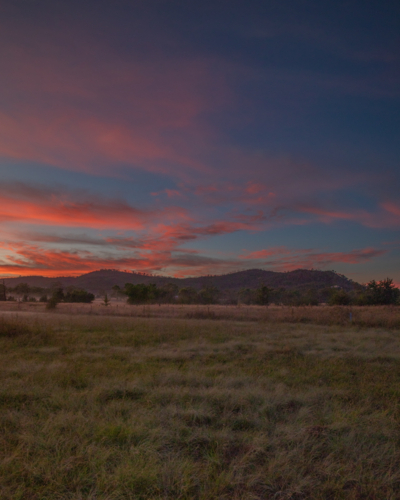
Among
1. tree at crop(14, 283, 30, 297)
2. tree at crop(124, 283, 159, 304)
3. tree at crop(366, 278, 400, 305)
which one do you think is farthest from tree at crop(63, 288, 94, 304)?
tree at crop(366, 278, 400, 305)

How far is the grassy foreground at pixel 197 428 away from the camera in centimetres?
A: 329

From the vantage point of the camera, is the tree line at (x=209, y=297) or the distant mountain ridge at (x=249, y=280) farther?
the distant mountain ridge at (x=249, y=280)

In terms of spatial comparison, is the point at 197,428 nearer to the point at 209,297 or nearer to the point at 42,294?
the point at 209,297

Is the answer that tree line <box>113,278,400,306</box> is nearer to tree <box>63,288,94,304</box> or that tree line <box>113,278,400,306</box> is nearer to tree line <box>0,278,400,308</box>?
tree line <box>0,278,400,308</box>

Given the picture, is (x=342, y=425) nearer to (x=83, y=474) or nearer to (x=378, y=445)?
(x=378, y=445)

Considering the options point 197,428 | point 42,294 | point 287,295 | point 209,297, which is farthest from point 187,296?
point 197,428

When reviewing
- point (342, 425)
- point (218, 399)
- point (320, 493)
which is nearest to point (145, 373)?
point (218, 399)

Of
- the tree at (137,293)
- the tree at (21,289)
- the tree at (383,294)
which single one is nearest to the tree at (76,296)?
the tree at (137,293)

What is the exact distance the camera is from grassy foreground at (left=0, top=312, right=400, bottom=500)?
10.8ft

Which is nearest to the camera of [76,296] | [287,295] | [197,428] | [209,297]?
[197,428]

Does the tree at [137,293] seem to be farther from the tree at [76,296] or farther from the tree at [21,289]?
the tree at [21,289]

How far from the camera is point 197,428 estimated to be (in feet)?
14.7

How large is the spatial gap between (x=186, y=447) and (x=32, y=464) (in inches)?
75.3

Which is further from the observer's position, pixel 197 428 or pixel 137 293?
pixel 137 293
